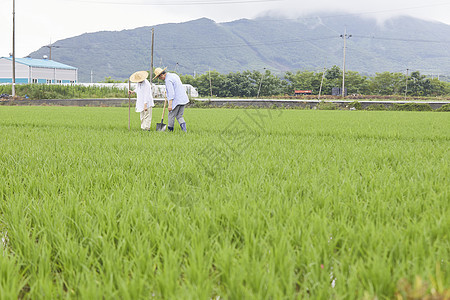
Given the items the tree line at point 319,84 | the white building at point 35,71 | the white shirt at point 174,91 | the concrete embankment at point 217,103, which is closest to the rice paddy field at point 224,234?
the white shirt at point 174,91

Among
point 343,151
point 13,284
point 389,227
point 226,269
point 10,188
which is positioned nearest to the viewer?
point 13,284

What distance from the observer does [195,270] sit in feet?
4.19

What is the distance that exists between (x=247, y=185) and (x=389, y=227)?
110 cm

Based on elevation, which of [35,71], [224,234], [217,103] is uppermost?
[35,71]

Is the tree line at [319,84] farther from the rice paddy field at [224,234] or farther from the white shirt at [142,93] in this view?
the rice paddy field at [224,234]

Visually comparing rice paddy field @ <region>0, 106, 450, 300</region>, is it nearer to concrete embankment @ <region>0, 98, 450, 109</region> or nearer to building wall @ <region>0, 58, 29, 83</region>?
concrete embankment @ <region>0, 98, 450, 109</region>

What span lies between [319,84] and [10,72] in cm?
3822

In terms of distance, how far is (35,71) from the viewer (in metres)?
45.1

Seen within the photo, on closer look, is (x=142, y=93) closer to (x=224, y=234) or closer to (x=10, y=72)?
(x=224, y=234)

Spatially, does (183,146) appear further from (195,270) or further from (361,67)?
(361,67)

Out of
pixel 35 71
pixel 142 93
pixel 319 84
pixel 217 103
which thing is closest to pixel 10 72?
pixel 35 71

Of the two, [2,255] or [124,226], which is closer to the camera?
[2,255]

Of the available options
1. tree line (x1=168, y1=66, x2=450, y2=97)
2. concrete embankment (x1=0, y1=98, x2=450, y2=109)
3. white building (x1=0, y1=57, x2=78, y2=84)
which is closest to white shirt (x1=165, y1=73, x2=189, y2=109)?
concrete embankment (x1=0, y1=98, x2=450, y2=109)

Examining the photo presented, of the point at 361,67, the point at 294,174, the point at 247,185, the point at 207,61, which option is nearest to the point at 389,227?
the point at 247,185
